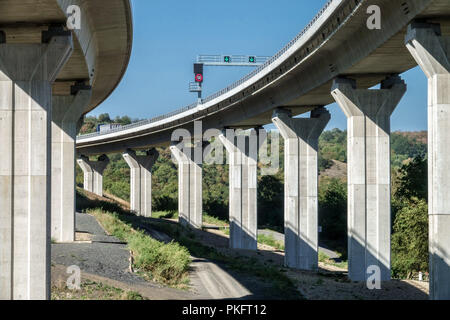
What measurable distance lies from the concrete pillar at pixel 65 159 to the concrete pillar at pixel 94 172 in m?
76.5

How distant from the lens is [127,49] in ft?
123

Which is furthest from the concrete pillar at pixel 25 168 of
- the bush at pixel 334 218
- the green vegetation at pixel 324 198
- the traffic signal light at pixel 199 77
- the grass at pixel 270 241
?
the traffic signal light at pixel 199 77

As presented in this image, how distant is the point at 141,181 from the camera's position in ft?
325

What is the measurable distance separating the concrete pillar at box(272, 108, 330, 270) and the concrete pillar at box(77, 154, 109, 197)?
73544 millimetres

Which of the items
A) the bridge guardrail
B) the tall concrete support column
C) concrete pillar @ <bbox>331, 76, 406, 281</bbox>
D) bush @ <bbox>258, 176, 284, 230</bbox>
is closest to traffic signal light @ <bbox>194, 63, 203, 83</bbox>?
the bridge guardrail

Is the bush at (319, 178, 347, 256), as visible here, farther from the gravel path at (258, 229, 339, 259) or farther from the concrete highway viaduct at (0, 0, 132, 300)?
the concrete highway viaduct at (0, 0, 132, 300)

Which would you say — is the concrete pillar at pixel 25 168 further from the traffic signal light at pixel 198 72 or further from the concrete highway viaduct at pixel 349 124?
the traffic signal light at pixel 198 72

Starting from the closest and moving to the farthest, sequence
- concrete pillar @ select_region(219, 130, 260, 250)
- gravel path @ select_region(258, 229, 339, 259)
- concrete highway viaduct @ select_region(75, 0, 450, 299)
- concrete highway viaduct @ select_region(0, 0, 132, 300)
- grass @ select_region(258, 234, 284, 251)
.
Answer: concrete highway viaduct @ select_region(0, 0, 132, 300), concrete highway viaduct @ select_region(75, 0, 450, 299), concrete pillar @ select_region(219, 130, 260, 250), gravel path @ select_region(258, 229, 339, 259), grass @ select_region(258, 234, 284, 251)

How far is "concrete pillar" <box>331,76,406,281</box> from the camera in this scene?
37062 mm

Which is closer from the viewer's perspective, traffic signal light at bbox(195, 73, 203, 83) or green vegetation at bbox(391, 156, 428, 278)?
green vegetation at bbox(391, 156, 428, 278)

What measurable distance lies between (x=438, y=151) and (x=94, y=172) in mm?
97314
